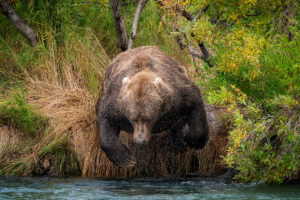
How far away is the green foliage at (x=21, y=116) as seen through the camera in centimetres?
838

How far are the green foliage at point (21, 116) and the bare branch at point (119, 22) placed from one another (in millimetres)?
2079

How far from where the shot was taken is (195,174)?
8055 millimetres

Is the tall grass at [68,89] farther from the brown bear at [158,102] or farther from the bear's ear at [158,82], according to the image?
the bear's ear at [158,82]

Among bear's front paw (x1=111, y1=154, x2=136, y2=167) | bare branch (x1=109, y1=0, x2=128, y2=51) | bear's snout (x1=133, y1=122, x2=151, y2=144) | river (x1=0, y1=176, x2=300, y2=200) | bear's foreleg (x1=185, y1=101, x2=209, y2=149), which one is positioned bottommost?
river (x1=0, y1=176, x2=300, y2=200)

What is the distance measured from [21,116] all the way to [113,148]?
1756 mm

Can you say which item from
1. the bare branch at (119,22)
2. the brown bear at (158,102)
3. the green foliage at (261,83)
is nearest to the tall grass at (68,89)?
the bare branch at (119,22)

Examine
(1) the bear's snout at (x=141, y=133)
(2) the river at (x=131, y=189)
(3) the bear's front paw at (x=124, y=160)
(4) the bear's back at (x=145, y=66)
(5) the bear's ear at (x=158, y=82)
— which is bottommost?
(2) the river at (x=131, y=189)

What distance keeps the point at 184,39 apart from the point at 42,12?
3.94 metres

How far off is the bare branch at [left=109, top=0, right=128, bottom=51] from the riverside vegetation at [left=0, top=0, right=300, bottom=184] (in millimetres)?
487

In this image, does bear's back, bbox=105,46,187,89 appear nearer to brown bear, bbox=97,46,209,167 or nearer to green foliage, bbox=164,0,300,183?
brown bear, bbox=97,46,209,167

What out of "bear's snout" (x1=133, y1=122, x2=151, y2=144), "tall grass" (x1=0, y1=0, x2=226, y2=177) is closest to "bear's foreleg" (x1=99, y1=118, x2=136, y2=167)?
"tall grass" (x1=0, y1=0, x2=226, y2=177)

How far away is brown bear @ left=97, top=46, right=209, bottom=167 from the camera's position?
268 inches

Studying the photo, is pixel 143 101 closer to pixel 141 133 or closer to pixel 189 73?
pixel 141 133

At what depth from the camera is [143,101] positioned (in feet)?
21.5
